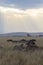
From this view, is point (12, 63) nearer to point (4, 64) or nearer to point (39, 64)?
point (4, 64)

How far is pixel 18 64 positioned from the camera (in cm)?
1145

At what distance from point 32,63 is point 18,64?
76 cm

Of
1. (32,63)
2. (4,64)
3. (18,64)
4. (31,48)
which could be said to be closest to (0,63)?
(4,64)

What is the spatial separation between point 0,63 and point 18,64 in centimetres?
95

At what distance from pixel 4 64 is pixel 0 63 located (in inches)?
10.3

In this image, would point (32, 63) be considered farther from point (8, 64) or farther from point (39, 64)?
point (8, 64)

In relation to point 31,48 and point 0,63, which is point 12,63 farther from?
point 31,48

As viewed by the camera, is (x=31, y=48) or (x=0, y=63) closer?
(x=0, y=63)

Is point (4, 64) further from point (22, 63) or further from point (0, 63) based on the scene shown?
point (22, 63)

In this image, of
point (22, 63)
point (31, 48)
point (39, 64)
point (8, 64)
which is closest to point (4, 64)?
point (8, 64)

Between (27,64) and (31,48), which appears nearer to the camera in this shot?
(27,64)

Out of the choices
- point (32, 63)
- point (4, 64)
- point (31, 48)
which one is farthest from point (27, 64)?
point (31, 48)

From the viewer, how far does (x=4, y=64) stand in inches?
445

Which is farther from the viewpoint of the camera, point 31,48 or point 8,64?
point 31,48
